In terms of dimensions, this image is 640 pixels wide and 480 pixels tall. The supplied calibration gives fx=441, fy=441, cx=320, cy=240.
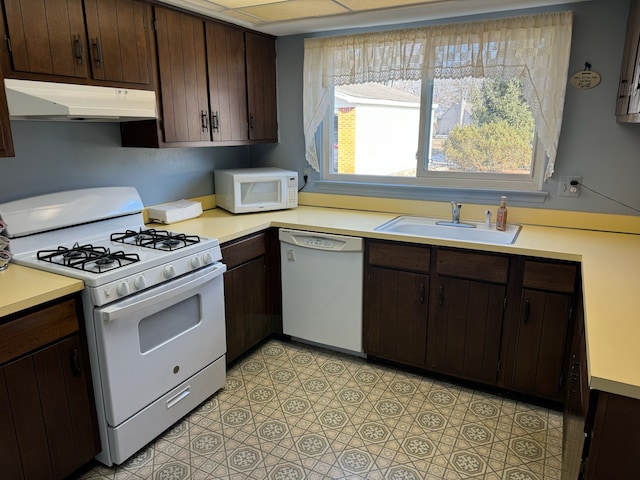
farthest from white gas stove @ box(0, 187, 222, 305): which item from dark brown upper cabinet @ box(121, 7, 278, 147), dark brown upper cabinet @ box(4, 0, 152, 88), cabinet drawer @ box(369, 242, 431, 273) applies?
cabinet drawer @ box(369, 242, 431, 273)

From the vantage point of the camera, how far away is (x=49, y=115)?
1886 mm

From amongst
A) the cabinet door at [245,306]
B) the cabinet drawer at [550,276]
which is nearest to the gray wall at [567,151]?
the cabinet drawer at [550,276]

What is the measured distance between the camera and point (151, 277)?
6.38ft

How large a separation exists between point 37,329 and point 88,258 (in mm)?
394

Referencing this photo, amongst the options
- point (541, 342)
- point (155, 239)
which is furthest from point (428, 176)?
point (155, 239)

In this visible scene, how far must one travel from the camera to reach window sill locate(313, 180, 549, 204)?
273cm

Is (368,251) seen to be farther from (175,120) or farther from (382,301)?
(175,120)

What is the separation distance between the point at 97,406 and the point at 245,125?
201cm

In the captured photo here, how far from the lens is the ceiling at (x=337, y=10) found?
7.93 ft

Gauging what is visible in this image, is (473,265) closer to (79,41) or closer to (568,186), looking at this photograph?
(568,186)

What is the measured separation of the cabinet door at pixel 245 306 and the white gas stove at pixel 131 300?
181mm

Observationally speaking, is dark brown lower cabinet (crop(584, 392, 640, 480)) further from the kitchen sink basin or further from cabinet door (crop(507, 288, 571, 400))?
the kitchen sink basin

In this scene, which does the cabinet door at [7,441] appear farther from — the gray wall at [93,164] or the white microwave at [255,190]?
the white microwave at [255,190]

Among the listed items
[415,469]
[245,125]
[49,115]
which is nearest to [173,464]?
[415,469]
